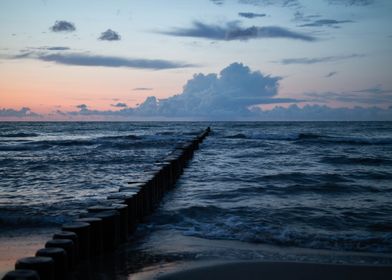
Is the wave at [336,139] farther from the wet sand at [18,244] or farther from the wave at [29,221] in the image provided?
the wet sand at [18,244]

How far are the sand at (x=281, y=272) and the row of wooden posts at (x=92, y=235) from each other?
99cm

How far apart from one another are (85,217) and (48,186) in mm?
5772

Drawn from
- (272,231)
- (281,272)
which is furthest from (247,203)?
(281,272)

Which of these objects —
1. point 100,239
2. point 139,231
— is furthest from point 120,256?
point 139,231

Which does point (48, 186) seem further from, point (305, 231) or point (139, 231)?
point (305, 231)

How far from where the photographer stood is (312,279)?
4.62 m

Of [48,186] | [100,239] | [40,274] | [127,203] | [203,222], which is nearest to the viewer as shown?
[40,274]

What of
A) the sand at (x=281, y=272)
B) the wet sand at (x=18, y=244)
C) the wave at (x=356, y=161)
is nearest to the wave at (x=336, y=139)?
the wave at (x=356, y=161)

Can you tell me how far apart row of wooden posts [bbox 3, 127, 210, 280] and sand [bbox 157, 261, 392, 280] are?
3.24 ft

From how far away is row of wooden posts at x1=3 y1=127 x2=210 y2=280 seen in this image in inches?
149

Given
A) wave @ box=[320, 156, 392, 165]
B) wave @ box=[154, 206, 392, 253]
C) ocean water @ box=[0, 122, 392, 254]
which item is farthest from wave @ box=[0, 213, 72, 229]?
wave @ box=[320, 156, 392, 165]

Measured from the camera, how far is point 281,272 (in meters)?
4.79

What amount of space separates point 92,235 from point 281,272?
2178 mm

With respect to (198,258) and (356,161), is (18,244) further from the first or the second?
(356,161)
